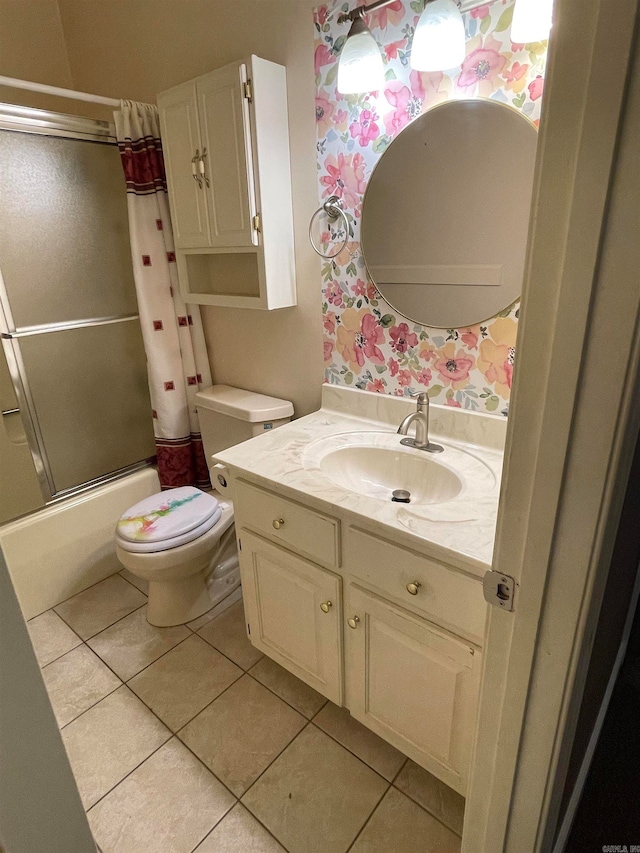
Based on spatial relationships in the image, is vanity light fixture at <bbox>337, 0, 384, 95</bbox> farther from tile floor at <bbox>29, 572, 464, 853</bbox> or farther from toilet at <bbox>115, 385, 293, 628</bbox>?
tile floor at <bbox>29, 572, 464, 853</bbox>

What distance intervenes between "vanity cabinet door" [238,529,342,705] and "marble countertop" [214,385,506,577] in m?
0.22

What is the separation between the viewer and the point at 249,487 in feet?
4.49

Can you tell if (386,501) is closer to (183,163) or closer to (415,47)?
(415,47)

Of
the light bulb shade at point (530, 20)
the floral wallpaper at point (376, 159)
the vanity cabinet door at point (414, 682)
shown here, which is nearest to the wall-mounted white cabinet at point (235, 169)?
the floral wallpaper at point (376, 159)

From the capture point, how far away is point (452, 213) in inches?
51.4

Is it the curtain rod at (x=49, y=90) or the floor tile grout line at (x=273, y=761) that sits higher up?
the curtain rod at (x=49, y=90)

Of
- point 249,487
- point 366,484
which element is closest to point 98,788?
point 249,487

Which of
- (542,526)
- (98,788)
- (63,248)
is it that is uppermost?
(63,248)

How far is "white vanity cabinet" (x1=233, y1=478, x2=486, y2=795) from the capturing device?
1.06 metres

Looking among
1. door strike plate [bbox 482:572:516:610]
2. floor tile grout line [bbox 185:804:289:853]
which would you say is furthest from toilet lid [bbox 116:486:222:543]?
door strike plate [bbox 482:572:516:610]

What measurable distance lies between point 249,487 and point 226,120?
112 centimetres

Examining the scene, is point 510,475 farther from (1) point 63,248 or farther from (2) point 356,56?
(1) point 63,248

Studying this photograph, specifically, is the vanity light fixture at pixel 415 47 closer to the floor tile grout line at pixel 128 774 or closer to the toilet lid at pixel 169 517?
the toilet lid at pixel 169 517

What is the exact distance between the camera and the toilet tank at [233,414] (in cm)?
181
